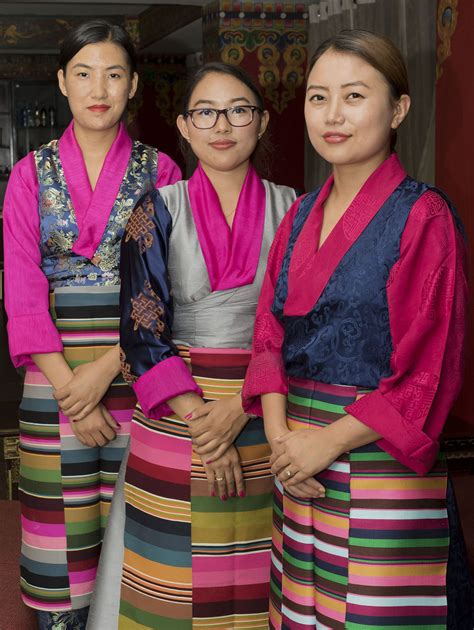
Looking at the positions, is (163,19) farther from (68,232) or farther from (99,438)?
(99,438)

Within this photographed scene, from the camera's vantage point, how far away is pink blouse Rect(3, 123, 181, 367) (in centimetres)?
198

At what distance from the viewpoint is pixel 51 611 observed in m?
2.07

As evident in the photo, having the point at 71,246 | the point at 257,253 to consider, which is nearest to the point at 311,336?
the point at 257,253

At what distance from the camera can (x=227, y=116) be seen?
1.77 m

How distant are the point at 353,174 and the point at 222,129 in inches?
14.3

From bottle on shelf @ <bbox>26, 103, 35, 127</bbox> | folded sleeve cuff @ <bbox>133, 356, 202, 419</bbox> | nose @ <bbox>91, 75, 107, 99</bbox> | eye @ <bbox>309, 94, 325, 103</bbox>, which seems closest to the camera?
eye @ <bbox>309, 94, 325, 103</bbox>

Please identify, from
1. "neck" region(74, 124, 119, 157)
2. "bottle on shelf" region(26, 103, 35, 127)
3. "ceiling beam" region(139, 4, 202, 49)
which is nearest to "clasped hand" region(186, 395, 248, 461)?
"neck" region(74, 124, 119, 157)

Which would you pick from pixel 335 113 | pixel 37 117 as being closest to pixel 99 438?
pixel 335 113

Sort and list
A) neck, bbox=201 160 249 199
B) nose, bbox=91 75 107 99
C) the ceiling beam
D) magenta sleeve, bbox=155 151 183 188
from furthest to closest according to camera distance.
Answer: the ceiling beam → magenta sleeve, bbox=155 151 183 188 → nose, bbox=91 75 107 99 → neck, bbox=201 160 249 199

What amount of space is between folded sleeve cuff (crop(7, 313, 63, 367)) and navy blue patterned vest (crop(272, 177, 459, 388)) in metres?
0.72

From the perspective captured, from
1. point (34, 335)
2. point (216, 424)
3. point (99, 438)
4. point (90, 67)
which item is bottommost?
point (99, 438)

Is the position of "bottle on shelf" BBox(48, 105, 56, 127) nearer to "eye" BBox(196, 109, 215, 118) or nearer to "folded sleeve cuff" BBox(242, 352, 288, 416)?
"eye" BBox(196, 109, 215, 118)

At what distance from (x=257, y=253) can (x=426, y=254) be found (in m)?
0.49

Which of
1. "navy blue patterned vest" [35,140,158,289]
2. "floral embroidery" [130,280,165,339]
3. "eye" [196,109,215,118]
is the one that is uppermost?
"eye" [196,109,215,118]
